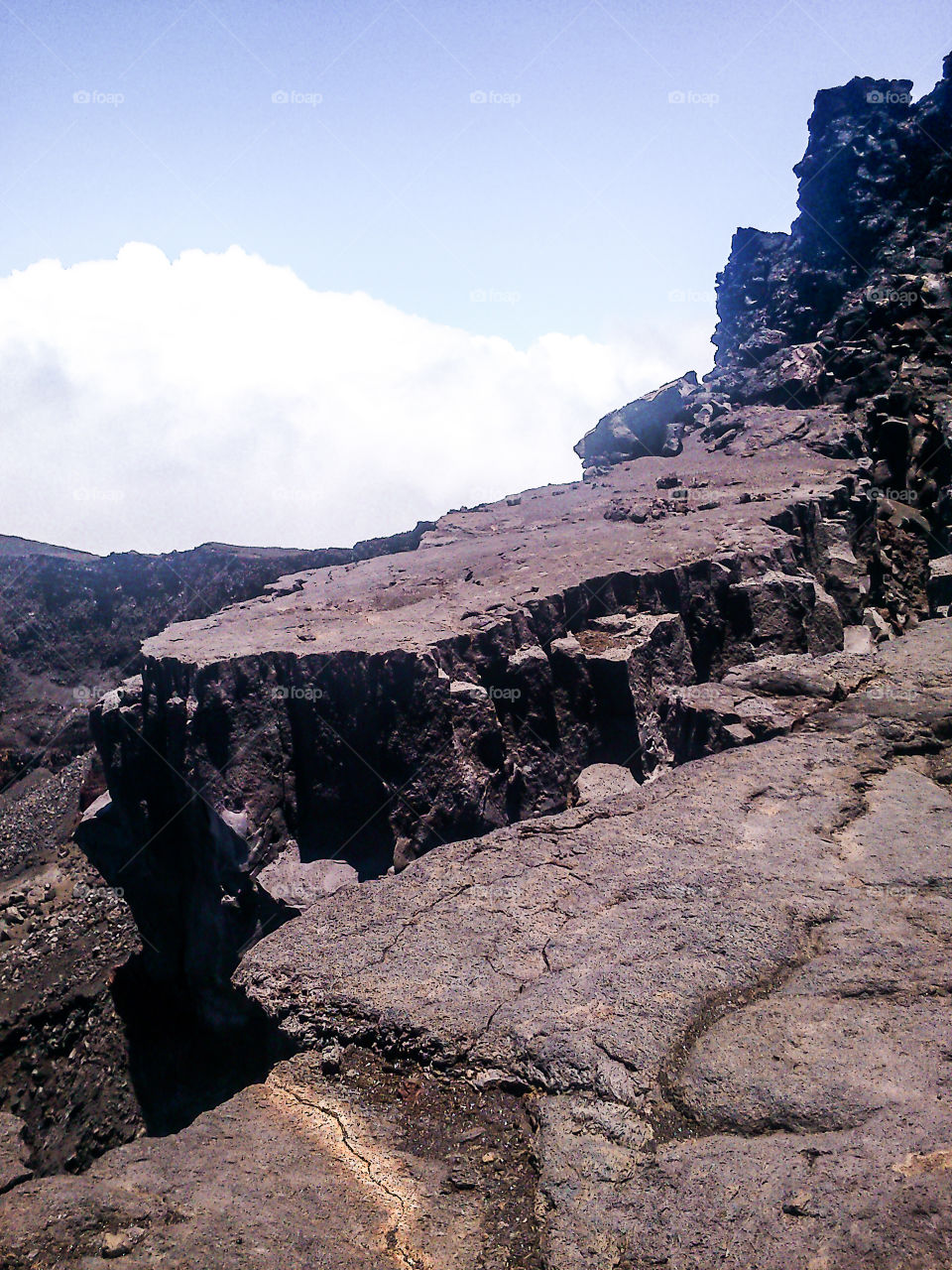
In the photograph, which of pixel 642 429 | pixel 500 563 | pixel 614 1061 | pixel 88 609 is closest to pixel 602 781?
pixel 500 563

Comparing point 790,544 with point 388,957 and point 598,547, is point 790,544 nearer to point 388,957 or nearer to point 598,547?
point 598,547

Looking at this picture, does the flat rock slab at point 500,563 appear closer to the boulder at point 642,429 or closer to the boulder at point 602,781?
the boulder at point 602,781

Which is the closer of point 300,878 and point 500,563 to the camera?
point 300,878

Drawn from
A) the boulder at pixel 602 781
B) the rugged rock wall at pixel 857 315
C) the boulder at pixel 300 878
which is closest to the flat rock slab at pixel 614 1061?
the boulder at pixel 602 781

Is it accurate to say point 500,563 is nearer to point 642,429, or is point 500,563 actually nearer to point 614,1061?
point 614,1061

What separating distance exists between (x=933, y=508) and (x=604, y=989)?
37.5 feet

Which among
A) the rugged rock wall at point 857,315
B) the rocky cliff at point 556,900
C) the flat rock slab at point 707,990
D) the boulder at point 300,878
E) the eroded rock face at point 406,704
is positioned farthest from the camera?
the rugged rock wall at point 857,315

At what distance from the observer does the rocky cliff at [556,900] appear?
7.51 feet

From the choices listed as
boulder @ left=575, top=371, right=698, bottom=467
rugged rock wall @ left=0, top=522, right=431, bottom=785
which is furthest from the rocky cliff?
rugged rock wall @ left=0, top=522, right=431, bottom=785

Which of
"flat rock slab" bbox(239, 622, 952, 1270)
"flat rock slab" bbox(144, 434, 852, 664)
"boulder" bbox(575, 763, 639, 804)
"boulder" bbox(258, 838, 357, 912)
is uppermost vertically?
"flat rock slab" bbox(144, 434, 852, 664)

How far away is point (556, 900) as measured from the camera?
3.60 metres

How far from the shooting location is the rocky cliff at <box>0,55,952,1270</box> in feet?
7.51

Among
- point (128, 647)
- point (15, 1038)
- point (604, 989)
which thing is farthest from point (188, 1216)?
point (128, 647)

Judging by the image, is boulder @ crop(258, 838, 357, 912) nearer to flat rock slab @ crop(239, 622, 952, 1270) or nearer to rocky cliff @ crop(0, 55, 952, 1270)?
rocky cliff @ crop(0, 55, 952, 1270)
